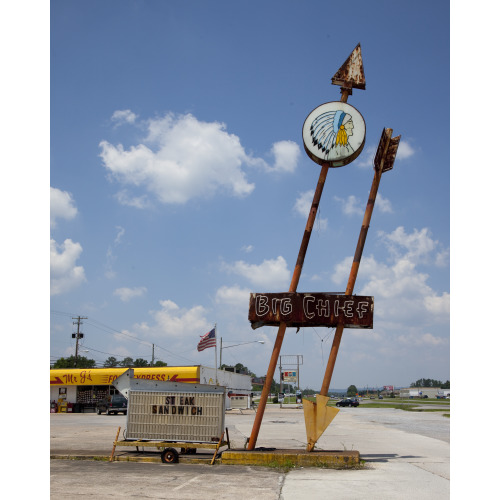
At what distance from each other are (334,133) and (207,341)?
29304 millimetres

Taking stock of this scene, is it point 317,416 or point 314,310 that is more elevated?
point 314,310

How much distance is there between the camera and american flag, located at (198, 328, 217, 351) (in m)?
40.2

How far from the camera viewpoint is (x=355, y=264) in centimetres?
1315

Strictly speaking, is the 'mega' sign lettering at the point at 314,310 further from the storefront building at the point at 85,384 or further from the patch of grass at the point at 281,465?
the storefront building at the point at 85,384

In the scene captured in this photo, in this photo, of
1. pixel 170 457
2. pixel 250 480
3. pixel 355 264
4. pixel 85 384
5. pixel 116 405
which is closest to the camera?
pixel 250 480

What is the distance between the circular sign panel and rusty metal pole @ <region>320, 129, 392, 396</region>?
904 mm

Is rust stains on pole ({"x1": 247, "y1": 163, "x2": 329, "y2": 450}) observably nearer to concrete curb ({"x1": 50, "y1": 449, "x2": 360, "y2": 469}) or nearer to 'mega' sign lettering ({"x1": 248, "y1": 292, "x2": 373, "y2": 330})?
'mega' sign lettering ({"x1": 248, "y1": 292, "x2": 373, "y2": 330})

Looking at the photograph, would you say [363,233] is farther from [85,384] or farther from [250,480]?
[85,384]

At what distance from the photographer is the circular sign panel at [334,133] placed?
13.4 meters

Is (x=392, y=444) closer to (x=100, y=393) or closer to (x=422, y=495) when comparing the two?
(x=422, y=495)

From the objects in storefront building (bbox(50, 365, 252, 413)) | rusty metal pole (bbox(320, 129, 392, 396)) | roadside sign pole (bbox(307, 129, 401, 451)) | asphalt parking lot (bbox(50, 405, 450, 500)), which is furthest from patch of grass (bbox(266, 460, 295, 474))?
storefront building (bbox(50, 365, 252, 413))

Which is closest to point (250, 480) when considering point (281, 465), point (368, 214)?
point (281, 465)

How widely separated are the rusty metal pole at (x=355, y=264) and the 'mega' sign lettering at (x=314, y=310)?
27 centimetres

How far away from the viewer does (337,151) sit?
13406 millimetres
